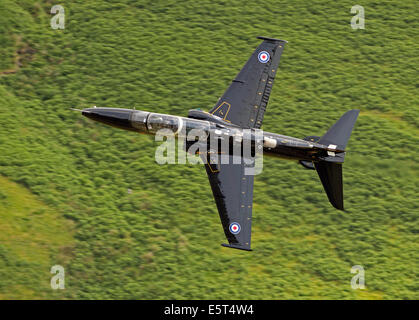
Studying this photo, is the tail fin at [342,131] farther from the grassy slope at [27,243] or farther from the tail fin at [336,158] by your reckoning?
the grassy slope at [27,243]

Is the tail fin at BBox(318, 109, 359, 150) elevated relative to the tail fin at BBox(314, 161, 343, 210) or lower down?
elevated

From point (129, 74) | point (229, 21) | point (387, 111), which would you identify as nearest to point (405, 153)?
point (387, 111)

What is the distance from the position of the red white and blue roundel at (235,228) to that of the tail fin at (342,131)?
6.95m

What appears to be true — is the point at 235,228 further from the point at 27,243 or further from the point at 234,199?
the point at 27,243

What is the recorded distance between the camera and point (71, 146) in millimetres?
44688

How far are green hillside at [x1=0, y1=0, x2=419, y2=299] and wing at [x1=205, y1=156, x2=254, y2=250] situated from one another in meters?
3.49

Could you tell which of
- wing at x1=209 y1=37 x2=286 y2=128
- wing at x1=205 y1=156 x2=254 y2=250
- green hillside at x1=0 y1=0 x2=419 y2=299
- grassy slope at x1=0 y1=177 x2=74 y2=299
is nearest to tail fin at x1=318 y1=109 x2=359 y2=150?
wing at x1=209 y1=37 x2=286 y2=128

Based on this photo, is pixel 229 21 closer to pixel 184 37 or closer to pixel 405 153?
pixel 184 37

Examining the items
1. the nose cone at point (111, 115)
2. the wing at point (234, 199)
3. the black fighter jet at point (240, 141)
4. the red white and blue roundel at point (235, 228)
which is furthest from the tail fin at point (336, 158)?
the nose cone at point (111, 115)

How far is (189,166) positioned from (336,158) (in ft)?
32.9

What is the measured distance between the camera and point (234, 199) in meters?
38.5

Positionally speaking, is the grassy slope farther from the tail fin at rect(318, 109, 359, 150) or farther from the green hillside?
the tail fin at rect(318, 109, 359, 150)

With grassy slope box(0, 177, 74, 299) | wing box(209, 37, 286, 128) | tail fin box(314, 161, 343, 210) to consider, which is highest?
wing box(209, 37, 286, 128)

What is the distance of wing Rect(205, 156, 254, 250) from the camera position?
3753cm
